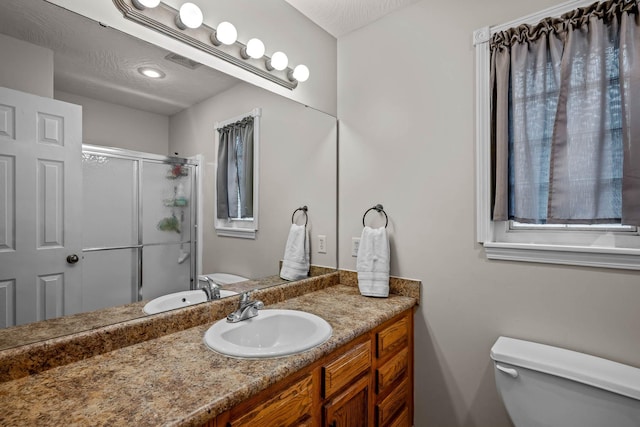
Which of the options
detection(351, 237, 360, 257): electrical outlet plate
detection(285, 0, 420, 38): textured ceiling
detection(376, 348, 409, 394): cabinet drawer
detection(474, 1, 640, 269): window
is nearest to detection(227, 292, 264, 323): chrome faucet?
detection(376, 348, 409, 394): cabinet drawer

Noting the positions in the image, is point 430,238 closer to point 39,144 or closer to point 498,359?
point 498,359

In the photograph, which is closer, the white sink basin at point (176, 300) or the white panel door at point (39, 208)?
the white panel door at point (39, 208)

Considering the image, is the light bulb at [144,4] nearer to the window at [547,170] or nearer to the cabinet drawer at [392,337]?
the window at [547,170]

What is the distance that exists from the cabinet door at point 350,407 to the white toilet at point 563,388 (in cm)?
55

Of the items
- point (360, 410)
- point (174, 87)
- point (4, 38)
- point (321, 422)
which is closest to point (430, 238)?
point (360, 410)

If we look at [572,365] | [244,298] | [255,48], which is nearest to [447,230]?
[572,365]

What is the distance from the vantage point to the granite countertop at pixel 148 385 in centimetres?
73

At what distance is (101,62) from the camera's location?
3.64ft

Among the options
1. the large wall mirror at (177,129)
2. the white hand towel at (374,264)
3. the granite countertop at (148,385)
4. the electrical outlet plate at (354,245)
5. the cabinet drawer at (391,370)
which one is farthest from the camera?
the electrical outlet plate at (354,245)

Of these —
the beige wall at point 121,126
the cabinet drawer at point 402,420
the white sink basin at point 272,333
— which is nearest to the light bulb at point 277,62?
the beige wall at point 121,126

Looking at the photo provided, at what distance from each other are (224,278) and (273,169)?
623 millimetres

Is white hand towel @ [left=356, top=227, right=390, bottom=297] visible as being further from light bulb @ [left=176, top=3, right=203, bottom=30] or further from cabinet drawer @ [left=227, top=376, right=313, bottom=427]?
light bulb @ [left=176, top=3, right=203, bottom=30]

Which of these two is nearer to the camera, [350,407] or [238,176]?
[350,407]

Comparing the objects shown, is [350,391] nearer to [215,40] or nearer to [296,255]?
[296,255]
